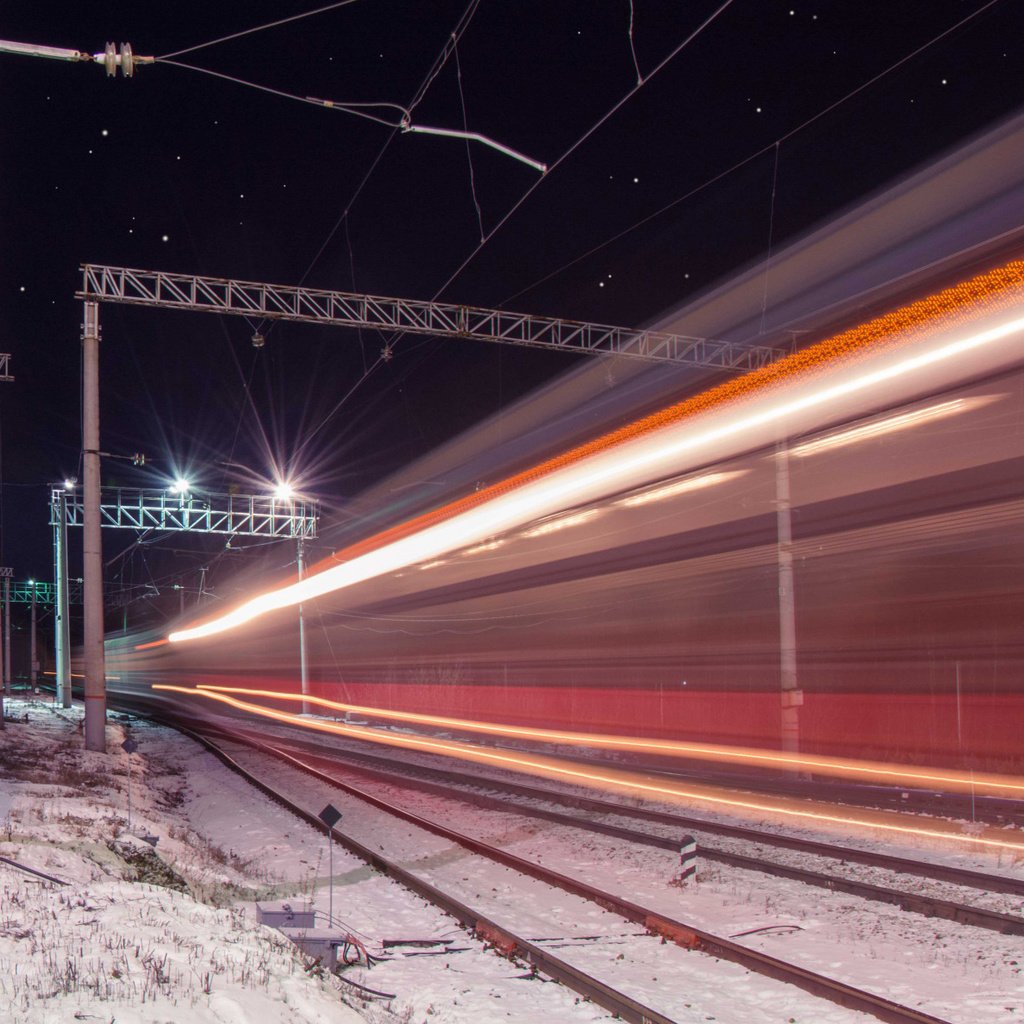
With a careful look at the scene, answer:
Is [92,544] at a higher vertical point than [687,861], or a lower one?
higher

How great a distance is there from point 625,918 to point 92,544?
14268 mm

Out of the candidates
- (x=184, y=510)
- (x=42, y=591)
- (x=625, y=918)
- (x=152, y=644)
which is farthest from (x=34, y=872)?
(x=42, y=591)

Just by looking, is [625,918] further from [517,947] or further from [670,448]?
[670,448]

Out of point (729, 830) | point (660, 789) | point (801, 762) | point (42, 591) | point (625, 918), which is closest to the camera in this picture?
point (625, 918)

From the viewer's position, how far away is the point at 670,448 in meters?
12.0

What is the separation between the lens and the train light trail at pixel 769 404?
866cm

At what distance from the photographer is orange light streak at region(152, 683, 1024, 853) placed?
1227 centimetres

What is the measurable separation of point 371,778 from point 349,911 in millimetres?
11093

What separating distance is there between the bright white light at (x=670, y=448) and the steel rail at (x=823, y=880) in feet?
13.9

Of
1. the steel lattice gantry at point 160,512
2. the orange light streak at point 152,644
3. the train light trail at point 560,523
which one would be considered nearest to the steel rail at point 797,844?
the train light trail at point 560,523

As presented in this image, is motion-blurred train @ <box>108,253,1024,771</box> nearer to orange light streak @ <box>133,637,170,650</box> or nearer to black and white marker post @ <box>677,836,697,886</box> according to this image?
black and white marker post @ <box>677,836,697,886</box>

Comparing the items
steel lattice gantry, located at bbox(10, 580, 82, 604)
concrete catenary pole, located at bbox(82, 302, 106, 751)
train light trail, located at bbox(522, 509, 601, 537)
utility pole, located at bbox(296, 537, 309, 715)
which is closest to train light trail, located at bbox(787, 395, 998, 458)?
train light trail, located at bbox(522, 509, 601, 537)

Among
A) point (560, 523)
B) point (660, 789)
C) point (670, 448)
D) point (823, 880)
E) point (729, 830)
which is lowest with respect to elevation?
point (660, 789)

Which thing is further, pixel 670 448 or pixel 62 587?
pixel 62 587
